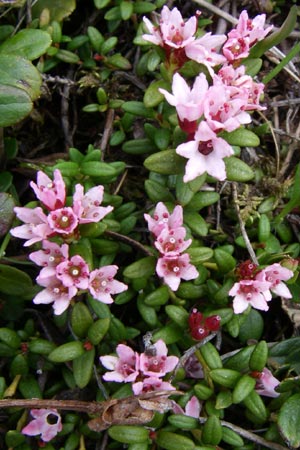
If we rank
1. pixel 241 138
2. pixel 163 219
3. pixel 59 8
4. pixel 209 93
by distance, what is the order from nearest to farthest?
1. pixel 209 93
2. pixel 163 219
3. pixel 241 138
4. pixel 59 8

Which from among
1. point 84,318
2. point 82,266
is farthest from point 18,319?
point 82,266

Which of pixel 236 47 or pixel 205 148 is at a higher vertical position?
pixel 236 47

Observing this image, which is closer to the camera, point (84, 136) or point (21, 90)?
point (21, 90)

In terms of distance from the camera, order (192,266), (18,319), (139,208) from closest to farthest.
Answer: (192,266) → (18,319) → (139,208)

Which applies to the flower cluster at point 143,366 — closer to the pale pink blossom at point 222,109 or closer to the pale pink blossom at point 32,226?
the pale pink blossom at point 32,226

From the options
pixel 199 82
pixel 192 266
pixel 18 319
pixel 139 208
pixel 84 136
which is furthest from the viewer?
pixel 84 136

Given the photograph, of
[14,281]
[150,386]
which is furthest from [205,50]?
[150,386]

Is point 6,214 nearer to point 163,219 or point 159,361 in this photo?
point 163,219

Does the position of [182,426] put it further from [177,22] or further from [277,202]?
[177,22]
